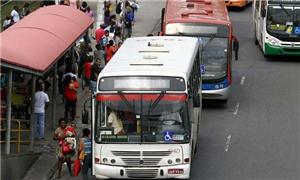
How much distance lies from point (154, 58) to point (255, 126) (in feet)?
19.3

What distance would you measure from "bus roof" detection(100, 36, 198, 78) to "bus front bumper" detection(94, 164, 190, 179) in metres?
1.96

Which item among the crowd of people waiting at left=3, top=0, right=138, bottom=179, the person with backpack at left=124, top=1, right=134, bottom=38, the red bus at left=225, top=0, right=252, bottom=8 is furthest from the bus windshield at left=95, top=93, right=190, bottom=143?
the red bus at left=225, top=0, right=252, bottom=8

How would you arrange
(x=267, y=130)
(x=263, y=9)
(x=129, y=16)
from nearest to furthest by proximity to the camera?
(x=267, y=130), (x=263, y=9), (x=129, y=16)

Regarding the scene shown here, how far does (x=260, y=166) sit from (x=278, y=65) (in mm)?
14099

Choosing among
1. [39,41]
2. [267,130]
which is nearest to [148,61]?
[39,41]

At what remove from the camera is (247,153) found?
20156 mm

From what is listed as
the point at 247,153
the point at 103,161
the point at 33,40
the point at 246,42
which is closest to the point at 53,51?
the point at 33,40

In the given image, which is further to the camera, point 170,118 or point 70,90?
point 70,90

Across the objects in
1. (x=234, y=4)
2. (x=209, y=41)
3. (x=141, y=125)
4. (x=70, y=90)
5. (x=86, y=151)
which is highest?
(x=234, y=4)

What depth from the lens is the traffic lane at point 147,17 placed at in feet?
127

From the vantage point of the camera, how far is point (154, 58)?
18203mm

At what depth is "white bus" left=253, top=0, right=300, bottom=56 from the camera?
104 feet

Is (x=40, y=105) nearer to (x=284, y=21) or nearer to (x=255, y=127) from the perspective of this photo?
(x=255, y=127)

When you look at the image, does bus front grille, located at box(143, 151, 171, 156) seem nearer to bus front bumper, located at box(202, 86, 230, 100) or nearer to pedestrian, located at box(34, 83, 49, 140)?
pedestrian, located at box(34, 83, 49, 140)
